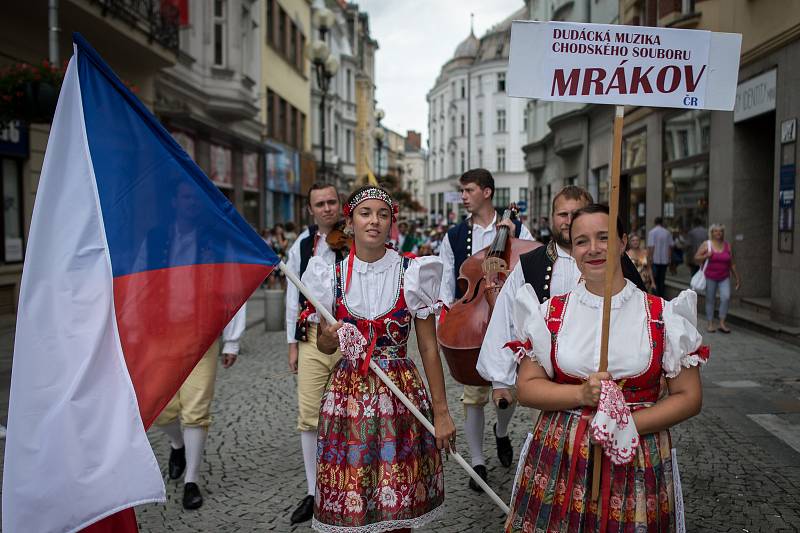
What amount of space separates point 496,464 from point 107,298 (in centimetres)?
313

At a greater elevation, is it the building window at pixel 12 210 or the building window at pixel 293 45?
the building window at pixel 293 45

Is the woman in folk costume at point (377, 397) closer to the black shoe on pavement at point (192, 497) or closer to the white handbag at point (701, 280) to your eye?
the black shoe on pavement at point (192, 497)

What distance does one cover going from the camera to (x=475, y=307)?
13.7 ft

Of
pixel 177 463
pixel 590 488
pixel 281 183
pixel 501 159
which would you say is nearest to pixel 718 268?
pixel 177 463

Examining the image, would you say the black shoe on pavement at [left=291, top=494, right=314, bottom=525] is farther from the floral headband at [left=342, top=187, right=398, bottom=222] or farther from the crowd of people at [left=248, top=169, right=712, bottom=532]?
the floral headband at [left=342, top=187, right=398, bottom=222]

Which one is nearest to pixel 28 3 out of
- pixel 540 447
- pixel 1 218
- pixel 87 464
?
pixel 1 218

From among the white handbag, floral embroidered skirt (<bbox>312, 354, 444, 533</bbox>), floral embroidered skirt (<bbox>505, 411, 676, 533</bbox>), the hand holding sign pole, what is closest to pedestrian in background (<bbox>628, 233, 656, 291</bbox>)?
the white handbag

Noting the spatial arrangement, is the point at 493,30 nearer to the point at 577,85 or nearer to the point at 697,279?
the point at 697,279

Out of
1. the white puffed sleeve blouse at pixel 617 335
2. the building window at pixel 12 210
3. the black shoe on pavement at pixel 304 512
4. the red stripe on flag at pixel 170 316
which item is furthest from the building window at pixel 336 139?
the white puffed sleeve blouse at pixel 617 335

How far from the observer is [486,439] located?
216 inches

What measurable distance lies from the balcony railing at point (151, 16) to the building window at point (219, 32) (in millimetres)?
5617

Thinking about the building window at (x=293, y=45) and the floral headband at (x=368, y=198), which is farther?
the building window at (x=293, y=45)

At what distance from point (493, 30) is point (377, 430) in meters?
75.1

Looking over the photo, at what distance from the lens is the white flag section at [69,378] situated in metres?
2.38
